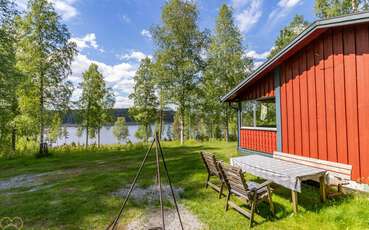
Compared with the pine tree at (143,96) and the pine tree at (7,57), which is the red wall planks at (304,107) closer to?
the pine tree at (7,57)

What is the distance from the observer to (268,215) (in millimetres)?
4285

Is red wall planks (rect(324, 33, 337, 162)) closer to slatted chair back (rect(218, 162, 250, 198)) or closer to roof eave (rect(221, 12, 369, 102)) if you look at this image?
roof eave (rect(221, 12, 369, 102))

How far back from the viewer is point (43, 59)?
12.5 m

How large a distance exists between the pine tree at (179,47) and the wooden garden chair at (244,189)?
44.8 feet

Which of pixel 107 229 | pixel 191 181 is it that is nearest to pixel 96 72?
pixel 191 181

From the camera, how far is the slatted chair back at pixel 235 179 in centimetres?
392

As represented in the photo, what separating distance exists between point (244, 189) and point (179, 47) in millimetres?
15276

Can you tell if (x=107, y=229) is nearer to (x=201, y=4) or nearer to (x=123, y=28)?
(x=123, y=28)

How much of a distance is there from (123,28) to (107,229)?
55.0 feet

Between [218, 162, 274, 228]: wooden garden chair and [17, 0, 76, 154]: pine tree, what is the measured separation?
11977 millimetres

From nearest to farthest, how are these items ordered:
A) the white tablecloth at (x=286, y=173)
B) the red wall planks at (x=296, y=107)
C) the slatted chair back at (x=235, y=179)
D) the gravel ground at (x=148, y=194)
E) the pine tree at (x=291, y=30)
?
the slatted chair back at (x=235, y=179) → the white tablecloth at (x=286, y=173) → the gravel ground at (x=148, y=194) → the red wall planks at (x=296, y=107) → the pine tree at (x=291, y=30)

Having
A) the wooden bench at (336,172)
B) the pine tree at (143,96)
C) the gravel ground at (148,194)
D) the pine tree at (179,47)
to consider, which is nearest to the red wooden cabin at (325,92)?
the wooden bench at (336,172)

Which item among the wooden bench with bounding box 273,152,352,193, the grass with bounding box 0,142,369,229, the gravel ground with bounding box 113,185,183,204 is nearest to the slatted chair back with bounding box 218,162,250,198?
the grass with bounding box 0,142,369,229

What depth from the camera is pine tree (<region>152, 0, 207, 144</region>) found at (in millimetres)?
17500
